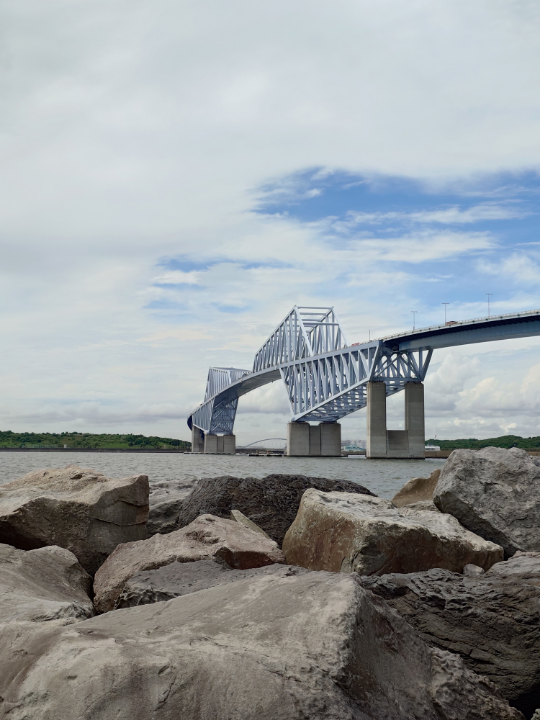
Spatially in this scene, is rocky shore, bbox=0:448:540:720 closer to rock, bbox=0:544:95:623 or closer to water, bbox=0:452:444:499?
rock, bbox=0:544:95:623

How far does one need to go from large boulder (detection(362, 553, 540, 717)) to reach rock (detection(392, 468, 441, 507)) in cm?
677

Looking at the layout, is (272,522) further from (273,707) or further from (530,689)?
(273,707)

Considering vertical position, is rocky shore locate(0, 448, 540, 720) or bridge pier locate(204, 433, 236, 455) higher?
rocky shore locate(0, 448, 540, 720)

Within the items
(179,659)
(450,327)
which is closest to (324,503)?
(179,659)

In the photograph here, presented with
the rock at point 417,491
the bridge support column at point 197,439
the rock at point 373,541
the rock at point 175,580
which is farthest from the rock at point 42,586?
the bridge support column at point 197,439

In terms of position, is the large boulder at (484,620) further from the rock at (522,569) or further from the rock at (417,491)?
the rock at (417,491)

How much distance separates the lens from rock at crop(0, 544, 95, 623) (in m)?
3.45

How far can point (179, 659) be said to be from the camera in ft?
7.89

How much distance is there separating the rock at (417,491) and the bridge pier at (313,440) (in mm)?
63148

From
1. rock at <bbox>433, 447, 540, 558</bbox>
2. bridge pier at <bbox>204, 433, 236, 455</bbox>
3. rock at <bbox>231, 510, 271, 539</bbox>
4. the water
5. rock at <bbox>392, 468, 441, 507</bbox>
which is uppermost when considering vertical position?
rock at <bbox>433, 447, 540, 558</bbox>

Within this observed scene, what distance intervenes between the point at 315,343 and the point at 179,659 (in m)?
84.5

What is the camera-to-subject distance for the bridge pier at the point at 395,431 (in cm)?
5888

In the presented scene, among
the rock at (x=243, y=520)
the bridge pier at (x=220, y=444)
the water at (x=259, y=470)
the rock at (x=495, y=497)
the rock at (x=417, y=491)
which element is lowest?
the bridge pier at (x=220, y=444)

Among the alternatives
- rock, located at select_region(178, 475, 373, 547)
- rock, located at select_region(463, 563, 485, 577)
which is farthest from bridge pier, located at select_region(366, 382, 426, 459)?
rock, located at select_region(463, 563, 485, 577)
